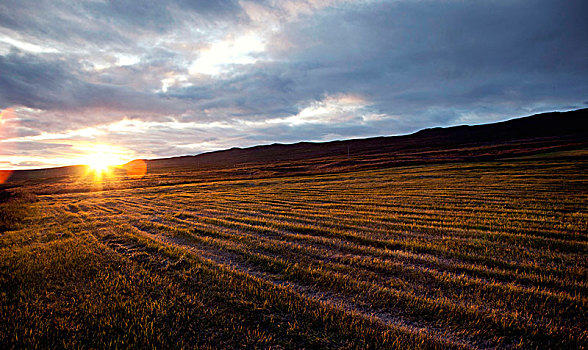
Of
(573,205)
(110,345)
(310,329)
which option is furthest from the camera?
(573,205)

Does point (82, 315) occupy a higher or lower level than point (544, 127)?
lower

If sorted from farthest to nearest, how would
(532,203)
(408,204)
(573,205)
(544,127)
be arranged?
1. (544,127)
2. (408,204)
3. (532,203)
4. (573,205)

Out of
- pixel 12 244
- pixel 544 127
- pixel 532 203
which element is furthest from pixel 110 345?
pixel 544 127

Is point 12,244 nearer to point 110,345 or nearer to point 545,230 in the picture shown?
point 110,345

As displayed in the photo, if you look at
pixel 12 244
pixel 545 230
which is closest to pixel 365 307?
pixel 545 230

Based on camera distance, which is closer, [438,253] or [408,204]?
[438,253]

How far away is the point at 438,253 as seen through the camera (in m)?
8.15

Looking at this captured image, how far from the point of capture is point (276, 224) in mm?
12555

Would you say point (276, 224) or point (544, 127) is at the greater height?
point (544, 127)

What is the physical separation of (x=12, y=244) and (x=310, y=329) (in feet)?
44.1

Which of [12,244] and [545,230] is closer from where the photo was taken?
[545,230]

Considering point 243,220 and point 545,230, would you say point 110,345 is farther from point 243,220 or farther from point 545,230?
point 545,230

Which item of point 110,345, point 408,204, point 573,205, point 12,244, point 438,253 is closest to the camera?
point 110,345

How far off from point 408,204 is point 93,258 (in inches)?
638
